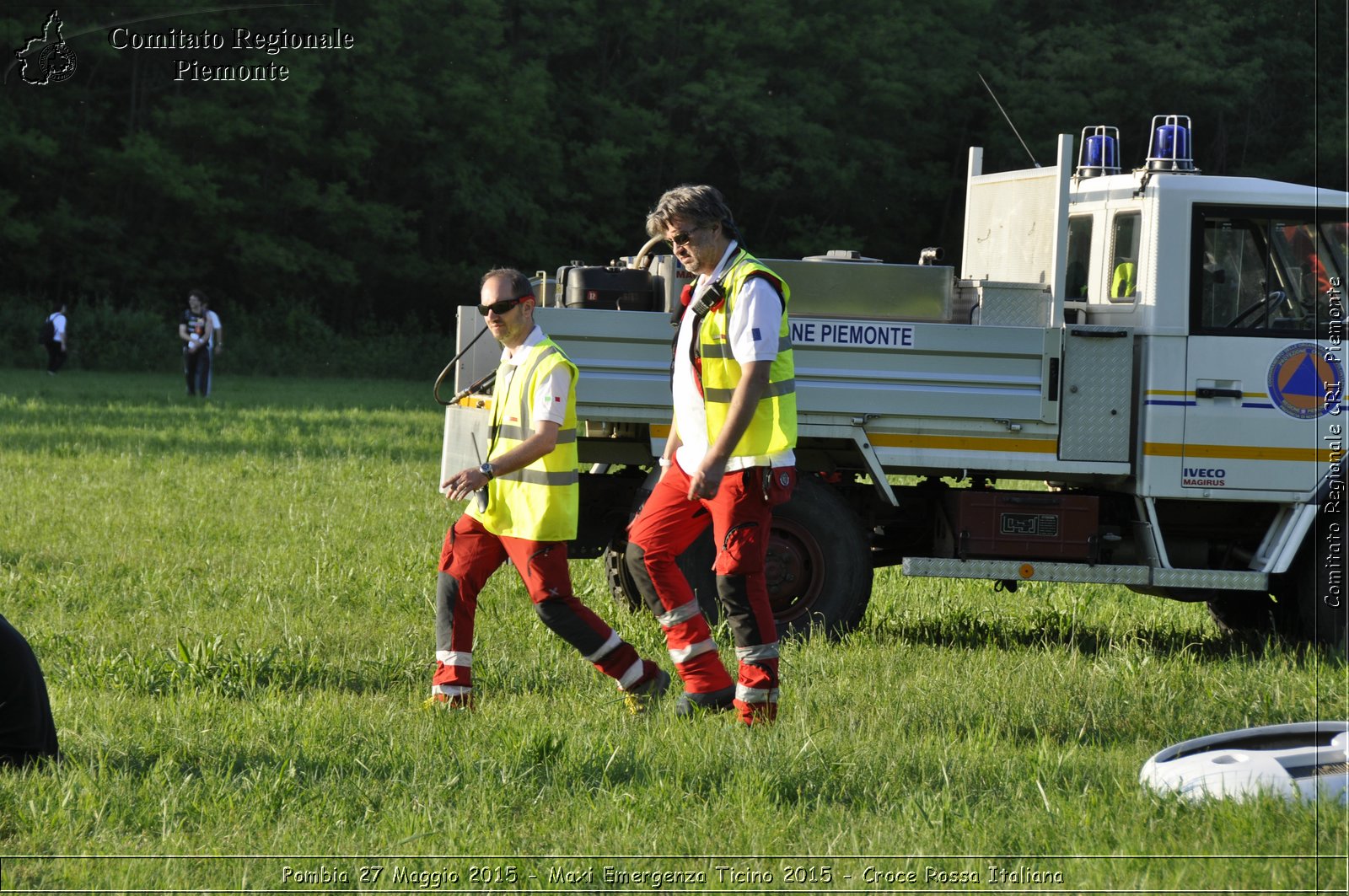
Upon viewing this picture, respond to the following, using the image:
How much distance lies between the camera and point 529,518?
6059mm

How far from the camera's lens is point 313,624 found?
7812 millimetres

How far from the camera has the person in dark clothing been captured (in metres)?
4.80

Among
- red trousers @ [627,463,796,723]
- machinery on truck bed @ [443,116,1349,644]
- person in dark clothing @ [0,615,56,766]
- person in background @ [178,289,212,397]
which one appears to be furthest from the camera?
person in background @ [178,289,212,397]

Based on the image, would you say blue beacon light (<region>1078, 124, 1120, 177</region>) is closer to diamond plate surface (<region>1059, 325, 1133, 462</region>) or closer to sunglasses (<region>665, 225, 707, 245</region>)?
diamond plate surface (<region>1059, 325, 1133, 462</region>)

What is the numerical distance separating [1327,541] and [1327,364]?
0.88 meters

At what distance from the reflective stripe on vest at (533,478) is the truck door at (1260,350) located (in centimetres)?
338

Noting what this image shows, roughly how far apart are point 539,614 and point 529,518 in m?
0.37

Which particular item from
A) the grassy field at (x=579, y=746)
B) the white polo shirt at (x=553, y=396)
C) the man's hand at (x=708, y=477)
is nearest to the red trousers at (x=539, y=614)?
the grassy field at (x=579, y=746)

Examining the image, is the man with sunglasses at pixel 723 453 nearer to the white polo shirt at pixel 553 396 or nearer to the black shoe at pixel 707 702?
the black shoe at pixel 707 702

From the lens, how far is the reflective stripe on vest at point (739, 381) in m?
5.60

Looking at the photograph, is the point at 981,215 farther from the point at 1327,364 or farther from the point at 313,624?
the point at 313,624

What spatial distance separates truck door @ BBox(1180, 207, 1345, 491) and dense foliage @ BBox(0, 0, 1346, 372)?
3621 cm

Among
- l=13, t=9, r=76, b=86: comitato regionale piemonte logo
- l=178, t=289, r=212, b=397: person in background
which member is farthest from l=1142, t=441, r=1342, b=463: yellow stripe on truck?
l=13, t=9, r=76, b=86: comitato regionale piemonte logo

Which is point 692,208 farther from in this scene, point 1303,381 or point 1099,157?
point 1099,157
